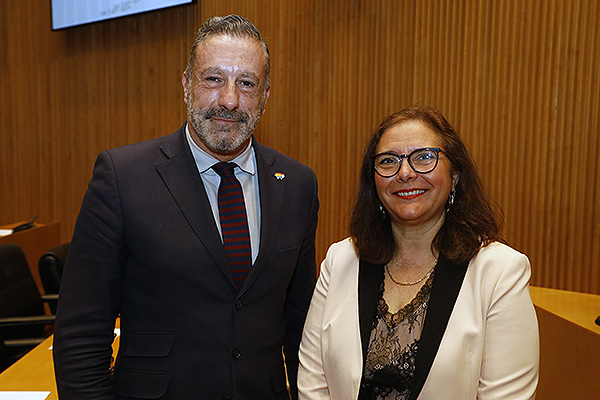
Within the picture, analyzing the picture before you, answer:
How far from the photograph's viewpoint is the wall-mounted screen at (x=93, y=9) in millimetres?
5559

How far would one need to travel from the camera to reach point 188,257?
1.66 meters

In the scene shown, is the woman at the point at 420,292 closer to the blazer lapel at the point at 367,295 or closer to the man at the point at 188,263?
the blazer lapel at the point at 367,295

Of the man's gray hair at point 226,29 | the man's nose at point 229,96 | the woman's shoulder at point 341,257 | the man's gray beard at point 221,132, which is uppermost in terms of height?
the man's gray hair at point 226,29

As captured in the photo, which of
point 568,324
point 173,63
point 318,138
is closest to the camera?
point 568,324

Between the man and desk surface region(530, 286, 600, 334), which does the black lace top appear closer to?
the man

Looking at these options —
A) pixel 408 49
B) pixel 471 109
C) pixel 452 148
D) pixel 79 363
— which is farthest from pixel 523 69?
pixel 79 363

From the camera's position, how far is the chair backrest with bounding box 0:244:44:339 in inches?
137

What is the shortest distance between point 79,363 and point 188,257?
0.42m

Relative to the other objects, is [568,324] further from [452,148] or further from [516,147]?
[516,147]

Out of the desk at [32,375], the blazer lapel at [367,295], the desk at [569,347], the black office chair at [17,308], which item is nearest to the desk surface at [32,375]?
the desk at [32,375]

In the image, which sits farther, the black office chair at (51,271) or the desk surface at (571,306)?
the black office chair at (51,271)

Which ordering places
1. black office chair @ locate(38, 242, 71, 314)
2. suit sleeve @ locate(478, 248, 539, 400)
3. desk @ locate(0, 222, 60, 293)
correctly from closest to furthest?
suit sleeve @ locate(478, 248, 539, 400) → black office chair @ locate(38, 242, 71, 314) → desk @ locate(0, 222, 60, 293)

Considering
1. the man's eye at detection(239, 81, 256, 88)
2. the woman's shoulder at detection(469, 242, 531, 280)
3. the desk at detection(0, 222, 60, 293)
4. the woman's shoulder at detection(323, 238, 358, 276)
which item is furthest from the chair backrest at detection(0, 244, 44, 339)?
the woman's shoulder at detection(469, 242, 531, 280)

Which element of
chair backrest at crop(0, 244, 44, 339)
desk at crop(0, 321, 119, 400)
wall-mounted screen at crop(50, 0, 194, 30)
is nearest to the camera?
desk at crop(0, 321, 119, 400)
